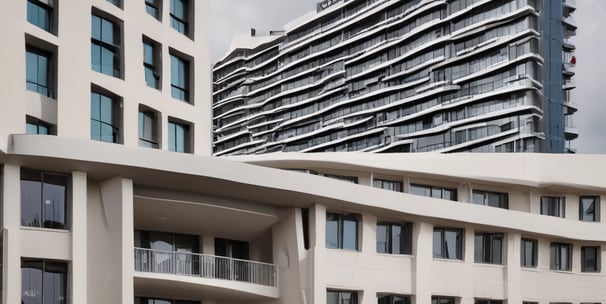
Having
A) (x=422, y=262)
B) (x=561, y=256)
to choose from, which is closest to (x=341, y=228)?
(x=422, y=262)

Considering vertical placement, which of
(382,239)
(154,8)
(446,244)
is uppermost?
(154,8)

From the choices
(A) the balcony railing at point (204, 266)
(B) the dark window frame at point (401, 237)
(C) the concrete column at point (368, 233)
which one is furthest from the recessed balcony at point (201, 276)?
(B) the dark window frame at point (401, 237)

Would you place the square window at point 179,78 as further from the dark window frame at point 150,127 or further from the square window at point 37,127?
the square window at point 37,127

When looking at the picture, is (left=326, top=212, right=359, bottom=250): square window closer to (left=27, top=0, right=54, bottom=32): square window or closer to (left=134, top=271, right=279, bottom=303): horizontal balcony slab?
(left=134, top=271, right=279, bottom=303): horizontal balcony slab

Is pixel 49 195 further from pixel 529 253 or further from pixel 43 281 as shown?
pixel 529 253

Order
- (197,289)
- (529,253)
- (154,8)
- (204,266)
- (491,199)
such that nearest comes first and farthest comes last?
(197,289)
(204,266)
(154,8)
(529,253)
(491,199)

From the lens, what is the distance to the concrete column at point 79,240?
3366 centimetres

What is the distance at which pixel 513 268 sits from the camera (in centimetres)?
4891

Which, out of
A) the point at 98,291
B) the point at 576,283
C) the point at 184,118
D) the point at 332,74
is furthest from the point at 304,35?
the point at 98,291

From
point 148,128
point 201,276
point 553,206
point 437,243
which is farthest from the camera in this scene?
point 553,206

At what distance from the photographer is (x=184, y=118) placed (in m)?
41.7

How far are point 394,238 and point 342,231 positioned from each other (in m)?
2.98

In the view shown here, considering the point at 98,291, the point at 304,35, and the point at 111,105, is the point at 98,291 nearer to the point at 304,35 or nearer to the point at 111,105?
the point at 111,105

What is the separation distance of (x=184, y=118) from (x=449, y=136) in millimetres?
64758
